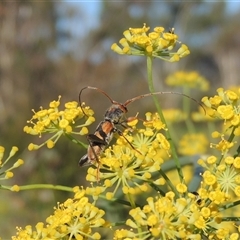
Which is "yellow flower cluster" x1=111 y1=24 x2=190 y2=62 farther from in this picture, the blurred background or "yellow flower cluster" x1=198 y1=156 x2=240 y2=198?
the blurred background

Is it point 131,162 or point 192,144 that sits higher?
point 192,144

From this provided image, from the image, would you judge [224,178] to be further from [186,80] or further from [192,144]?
[186,80]

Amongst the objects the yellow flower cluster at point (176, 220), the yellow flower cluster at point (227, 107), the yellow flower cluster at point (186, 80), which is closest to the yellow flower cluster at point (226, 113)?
the yellow flower cluster at point (227, 107)

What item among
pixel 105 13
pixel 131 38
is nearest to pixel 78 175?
pixel 131 38

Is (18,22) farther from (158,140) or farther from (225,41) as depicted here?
(225,41)

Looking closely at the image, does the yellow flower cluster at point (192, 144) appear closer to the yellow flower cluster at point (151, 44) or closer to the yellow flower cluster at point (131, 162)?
the yellow flower cluster at point (151, 44)

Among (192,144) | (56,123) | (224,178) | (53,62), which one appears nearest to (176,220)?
(224,178)

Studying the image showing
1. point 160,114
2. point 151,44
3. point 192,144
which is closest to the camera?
point 160,114
